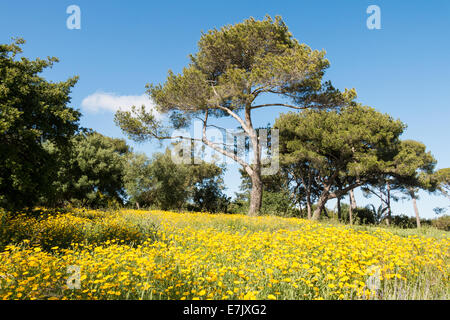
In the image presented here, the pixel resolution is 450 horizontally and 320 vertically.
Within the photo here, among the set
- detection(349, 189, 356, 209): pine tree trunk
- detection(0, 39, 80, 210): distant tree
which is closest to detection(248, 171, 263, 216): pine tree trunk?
detection(0, 39, 80, 210): distant tree

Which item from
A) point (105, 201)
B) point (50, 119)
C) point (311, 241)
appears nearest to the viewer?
point (311, 241)

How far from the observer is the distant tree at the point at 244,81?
15.6 metres

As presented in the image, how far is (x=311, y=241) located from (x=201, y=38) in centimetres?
1616

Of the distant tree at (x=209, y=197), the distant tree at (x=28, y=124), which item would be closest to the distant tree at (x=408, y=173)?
the distant tree at (x=209, y=197)

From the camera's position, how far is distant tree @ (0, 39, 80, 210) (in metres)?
10.5

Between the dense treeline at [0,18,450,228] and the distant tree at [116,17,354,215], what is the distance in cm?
7

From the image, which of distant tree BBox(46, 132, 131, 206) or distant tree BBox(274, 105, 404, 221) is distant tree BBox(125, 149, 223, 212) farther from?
distant tree BBox(274, 105, 404, 221)

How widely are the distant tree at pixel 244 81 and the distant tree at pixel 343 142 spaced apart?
18.4 feet

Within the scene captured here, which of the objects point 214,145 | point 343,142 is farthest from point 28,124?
point 343,142

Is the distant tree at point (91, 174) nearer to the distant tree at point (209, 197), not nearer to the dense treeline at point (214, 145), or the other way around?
the dense treeline at point (214, 145)

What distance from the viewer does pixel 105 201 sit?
969 inches
